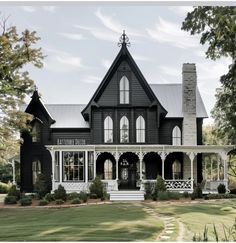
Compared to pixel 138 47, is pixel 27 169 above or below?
below

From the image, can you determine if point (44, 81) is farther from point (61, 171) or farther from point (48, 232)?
point (48, 232)

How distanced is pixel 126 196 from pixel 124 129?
364 centimetres

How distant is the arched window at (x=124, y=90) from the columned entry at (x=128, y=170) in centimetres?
242

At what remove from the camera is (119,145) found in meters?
20.6

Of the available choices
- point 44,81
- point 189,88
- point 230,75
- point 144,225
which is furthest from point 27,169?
point 144,225

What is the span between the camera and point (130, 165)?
2200cm

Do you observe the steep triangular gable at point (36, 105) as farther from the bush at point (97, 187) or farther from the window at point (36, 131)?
the bush at point (97, 187)

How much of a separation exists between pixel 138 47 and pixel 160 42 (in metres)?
4.82

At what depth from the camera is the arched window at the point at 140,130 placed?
21.9 m

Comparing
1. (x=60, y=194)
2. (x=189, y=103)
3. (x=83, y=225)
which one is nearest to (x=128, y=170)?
(x=60, y=194)

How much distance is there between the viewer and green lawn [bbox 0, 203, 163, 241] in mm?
10602

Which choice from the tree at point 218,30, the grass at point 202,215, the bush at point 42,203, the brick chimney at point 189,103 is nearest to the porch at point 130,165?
the brick chimney at point 189,103

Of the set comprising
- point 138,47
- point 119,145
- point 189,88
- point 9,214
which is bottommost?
point 9,214

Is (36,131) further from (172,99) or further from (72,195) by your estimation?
(172,99)
